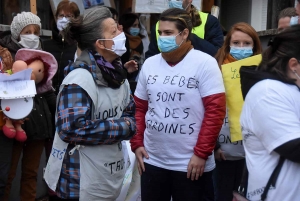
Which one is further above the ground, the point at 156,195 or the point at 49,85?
the point at 49,85

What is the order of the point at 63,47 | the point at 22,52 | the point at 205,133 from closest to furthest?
the point at 205,133 < the point at 22,52 < the point at 63,47

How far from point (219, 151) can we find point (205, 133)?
62 centimetres

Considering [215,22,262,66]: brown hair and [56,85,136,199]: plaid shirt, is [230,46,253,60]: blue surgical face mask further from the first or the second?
[56,85,136,199]: plaid shirt

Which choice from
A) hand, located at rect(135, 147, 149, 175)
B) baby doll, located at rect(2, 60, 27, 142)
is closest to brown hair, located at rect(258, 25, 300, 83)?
hand, located at rect(135, 147, 149, 175)

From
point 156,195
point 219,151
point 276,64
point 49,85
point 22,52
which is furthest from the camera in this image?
point 49,85

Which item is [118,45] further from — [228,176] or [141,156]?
[228,176]

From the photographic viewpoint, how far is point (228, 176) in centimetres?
397

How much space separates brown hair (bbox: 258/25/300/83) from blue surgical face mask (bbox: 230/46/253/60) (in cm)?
164

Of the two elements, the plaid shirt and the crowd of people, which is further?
the plaid shirt

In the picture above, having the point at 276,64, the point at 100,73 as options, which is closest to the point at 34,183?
the point at 100,73

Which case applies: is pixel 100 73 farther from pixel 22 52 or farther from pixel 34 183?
pixel 34 183

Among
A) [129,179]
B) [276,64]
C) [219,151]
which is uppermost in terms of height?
[276,64]

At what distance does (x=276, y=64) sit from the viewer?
89.4 inches

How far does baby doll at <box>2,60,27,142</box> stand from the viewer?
13.2ft
